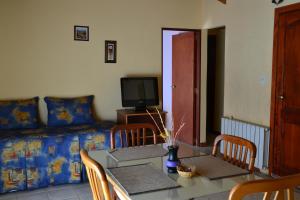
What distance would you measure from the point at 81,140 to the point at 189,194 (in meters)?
2.36

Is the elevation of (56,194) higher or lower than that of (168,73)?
lower

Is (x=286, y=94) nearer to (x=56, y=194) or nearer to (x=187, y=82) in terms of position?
(x=187, y=82)

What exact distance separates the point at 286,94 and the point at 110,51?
2.40 m

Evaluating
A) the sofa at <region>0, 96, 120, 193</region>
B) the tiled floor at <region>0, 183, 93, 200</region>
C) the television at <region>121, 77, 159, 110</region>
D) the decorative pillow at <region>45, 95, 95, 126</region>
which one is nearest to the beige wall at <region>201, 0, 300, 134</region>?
the television at <region>121, 77, 159, 110</region>

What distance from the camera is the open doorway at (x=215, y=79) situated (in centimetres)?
620

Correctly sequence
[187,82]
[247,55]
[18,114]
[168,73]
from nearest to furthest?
[18,114], [247,55], [187,82], [168,73]

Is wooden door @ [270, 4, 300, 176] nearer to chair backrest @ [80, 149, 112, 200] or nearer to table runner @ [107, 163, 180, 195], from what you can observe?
table runner @ [107, 163, 180, 195]

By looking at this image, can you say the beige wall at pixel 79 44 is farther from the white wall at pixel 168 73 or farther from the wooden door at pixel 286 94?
the wooden door at pixel 286 94

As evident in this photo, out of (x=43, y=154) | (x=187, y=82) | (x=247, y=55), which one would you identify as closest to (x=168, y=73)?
(x=187, y=82)

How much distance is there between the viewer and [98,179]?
60.6 inches

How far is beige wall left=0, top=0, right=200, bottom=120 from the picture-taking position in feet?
13.3

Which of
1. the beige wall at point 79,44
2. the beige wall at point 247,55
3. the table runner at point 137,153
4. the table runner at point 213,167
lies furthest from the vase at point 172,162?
the beige wall at point 79,44

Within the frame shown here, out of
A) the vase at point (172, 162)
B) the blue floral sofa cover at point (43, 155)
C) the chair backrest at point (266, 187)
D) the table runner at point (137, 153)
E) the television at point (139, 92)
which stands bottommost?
the blue floral sofa cover at point (43, 155)

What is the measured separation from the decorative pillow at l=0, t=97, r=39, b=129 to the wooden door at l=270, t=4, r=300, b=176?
297cm
